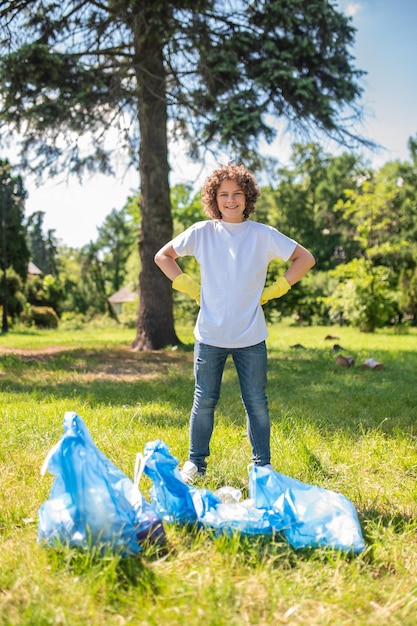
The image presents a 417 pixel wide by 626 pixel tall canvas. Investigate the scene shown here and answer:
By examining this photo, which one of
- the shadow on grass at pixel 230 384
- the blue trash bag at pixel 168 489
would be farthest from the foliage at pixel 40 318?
the blue trash bag at pixel 168 489

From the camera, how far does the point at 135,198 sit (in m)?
31.5

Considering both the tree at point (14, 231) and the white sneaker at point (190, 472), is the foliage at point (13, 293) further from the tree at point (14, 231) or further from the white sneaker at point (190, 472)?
the white sneaker at point (190, 472)

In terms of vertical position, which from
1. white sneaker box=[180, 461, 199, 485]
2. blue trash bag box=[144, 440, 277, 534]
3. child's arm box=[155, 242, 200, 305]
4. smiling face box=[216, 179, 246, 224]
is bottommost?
white sneaker box=[180, 461, 199, 485]

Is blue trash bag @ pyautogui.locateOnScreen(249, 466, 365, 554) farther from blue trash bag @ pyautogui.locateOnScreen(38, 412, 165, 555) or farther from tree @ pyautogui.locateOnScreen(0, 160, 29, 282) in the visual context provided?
tree @ pyautogui.locateOnScreen(0, 160, 29, 282)

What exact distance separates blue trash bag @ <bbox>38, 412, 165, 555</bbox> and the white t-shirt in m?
1.03

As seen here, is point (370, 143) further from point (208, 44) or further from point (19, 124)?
point (19, 124)

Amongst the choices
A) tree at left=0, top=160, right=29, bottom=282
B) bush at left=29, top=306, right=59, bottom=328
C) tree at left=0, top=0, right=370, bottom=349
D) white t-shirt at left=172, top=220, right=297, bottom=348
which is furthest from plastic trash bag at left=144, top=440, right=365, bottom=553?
bush at left=29, top=306, right=59, bottom=328

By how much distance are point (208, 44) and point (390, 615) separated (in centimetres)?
951

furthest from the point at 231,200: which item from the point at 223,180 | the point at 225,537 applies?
the point at 225,537

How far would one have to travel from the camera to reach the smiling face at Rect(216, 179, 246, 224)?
3.09 meters

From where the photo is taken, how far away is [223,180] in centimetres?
312

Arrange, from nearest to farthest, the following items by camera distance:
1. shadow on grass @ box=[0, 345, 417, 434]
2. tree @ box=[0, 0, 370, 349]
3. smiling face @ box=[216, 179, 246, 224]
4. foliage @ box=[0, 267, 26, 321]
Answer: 1. smiling face @ box=[216, 179, 246, 224]
2. shadow on grass @ box=[0, 345, 417, 434]
3. tree @ box=[0, 0, 370, 349]
4. foliage @ box=[0, 267, 26, 321]

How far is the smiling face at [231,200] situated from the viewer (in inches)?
121

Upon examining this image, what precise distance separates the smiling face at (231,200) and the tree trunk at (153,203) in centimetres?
642
